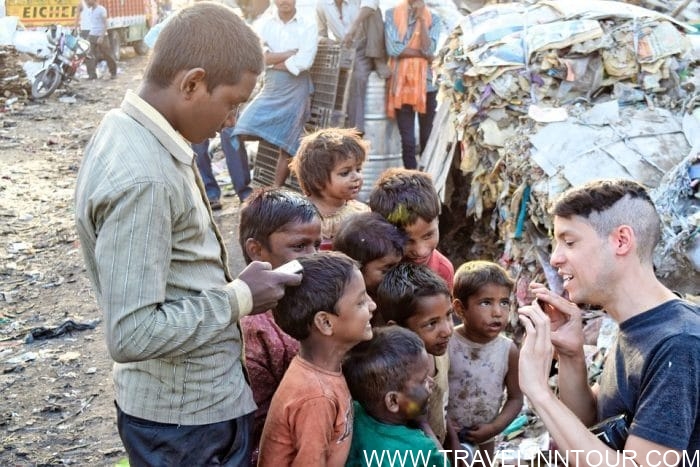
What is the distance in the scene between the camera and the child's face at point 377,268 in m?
2.94

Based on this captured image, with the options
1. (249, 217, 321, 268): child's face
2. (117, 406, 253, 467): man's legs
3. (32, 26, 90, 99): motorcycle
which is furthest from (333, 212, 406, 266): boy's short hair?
(32, 26, 90, 99): motorcycle

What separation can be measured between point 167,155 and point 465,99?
4.56 metres

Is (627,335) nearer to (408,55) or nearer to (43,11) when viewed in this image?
(408,55)

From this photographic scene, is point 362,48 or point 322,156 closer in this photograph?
point 322,156

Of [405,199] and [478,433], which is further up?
[405,199]

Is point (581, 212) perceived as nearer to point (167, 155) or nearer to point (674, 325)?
point (674, 325)

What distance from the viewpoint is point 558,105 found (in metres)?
5.68

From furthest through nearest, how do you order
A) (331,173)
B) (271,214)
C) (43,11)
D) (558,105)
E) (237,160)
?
1. (43,11)
2. (237,160)
3. (558,105)
4. (331,173)
5. (271,214)

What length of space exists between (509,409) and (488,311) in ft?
1.38

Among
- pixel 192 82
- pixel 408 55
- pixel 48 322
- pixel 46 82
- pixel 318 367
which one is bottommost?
pixel 48 322

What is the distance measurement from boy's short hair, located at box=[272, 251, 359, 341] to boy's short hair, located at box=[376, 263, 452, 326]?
48 cm

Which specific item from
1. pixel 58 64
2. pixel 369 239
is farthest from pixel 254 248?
pixel 58 64

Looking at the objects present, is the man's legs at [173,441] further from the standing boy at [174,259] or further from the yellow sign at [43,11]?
the yellow sign at [43,11]

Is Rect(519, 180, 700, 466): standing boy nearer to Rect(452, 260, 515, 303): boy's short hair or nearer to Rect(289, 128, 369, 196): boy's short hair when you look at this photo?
Rect(452, 260, 515, 303): boy's short hair
